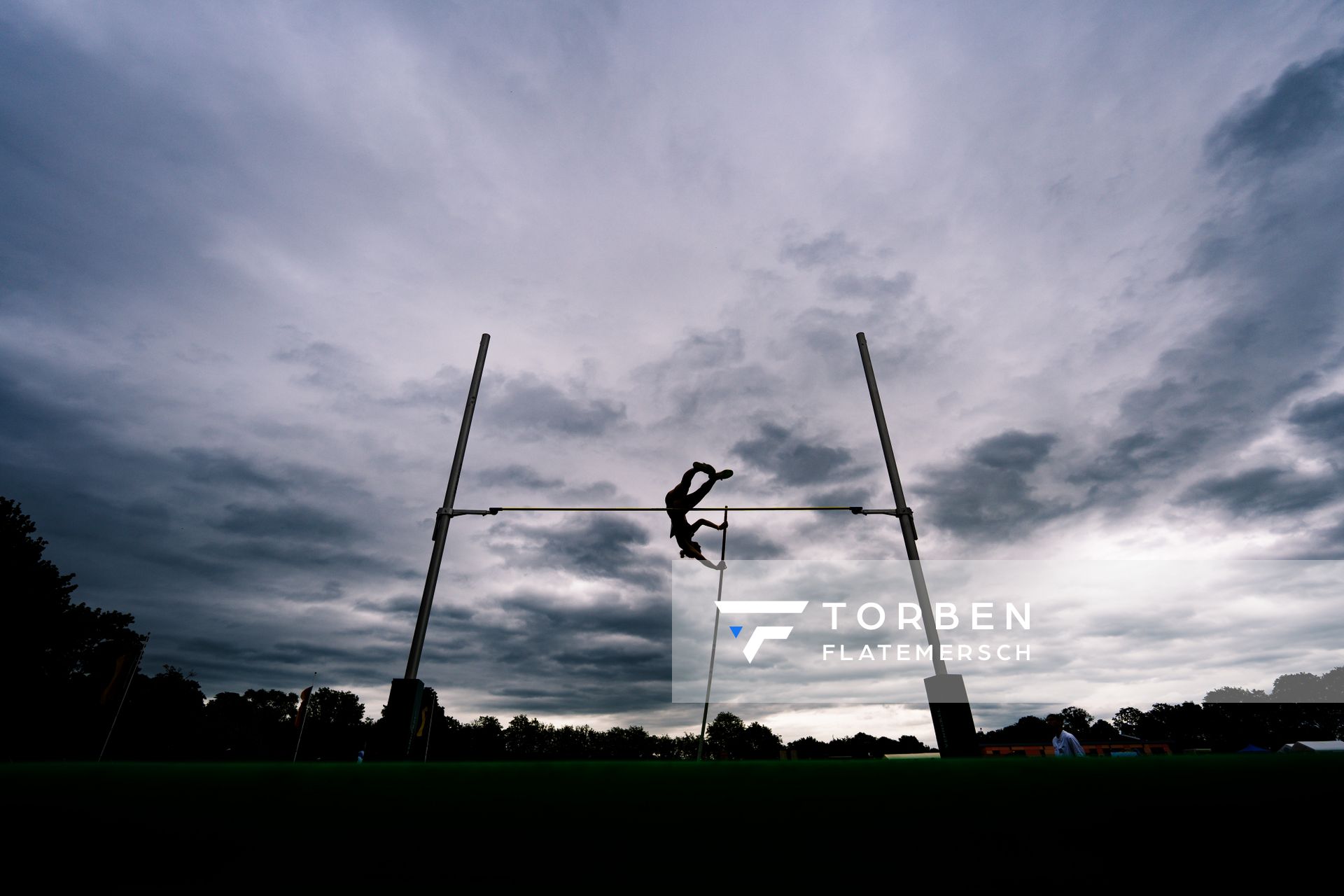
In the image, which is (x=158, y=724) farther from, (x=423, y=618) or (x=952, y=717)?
(x=952, y=717)

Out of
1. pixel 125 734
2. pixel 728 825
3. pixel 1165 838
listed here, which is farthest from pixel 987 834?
pixel 125 734

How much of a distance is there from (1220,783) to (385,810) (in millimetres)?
2363

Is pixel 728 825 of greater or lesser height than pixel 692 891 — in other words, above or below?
above

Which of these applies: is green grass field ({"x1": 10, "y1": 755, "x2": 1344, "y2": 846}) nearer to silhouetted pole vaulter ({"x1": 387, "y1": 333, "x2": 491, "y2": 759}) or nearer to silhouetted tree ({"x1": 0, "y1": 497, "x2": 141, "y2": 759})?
silhouetted pole vaulter ({"x1": 387, "y1": 333, "x2": 491, "y2": 759})

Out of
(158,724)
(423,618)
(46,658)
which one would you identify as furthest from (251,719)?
(423,618)

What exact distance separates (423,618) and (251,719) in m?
124

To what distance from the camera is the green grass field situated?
1571 millimetres

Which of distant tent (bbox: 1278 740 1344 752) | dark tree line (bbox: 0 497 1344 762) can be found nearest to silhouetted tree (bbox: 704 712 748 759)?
dark tree line (bbox: 0 497 1344 762)

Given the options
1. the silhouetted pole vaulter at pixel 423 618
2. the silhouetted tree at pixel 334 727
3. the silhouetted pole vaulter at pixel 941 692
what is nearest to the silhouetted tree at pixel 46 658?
the silhouetted tree at pixel 334 727

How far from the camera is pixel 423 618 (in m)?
10.7

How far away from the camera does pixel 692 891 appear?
1305 mm

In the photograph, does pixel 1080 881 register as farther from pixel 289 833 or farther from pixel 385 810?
pixel 289 833

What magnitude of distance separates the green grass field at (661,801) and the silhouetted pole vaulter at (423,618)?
7229mm

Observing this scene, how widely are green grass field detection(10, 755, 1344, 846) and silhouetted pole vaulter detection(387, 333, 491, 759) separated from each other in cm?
723
